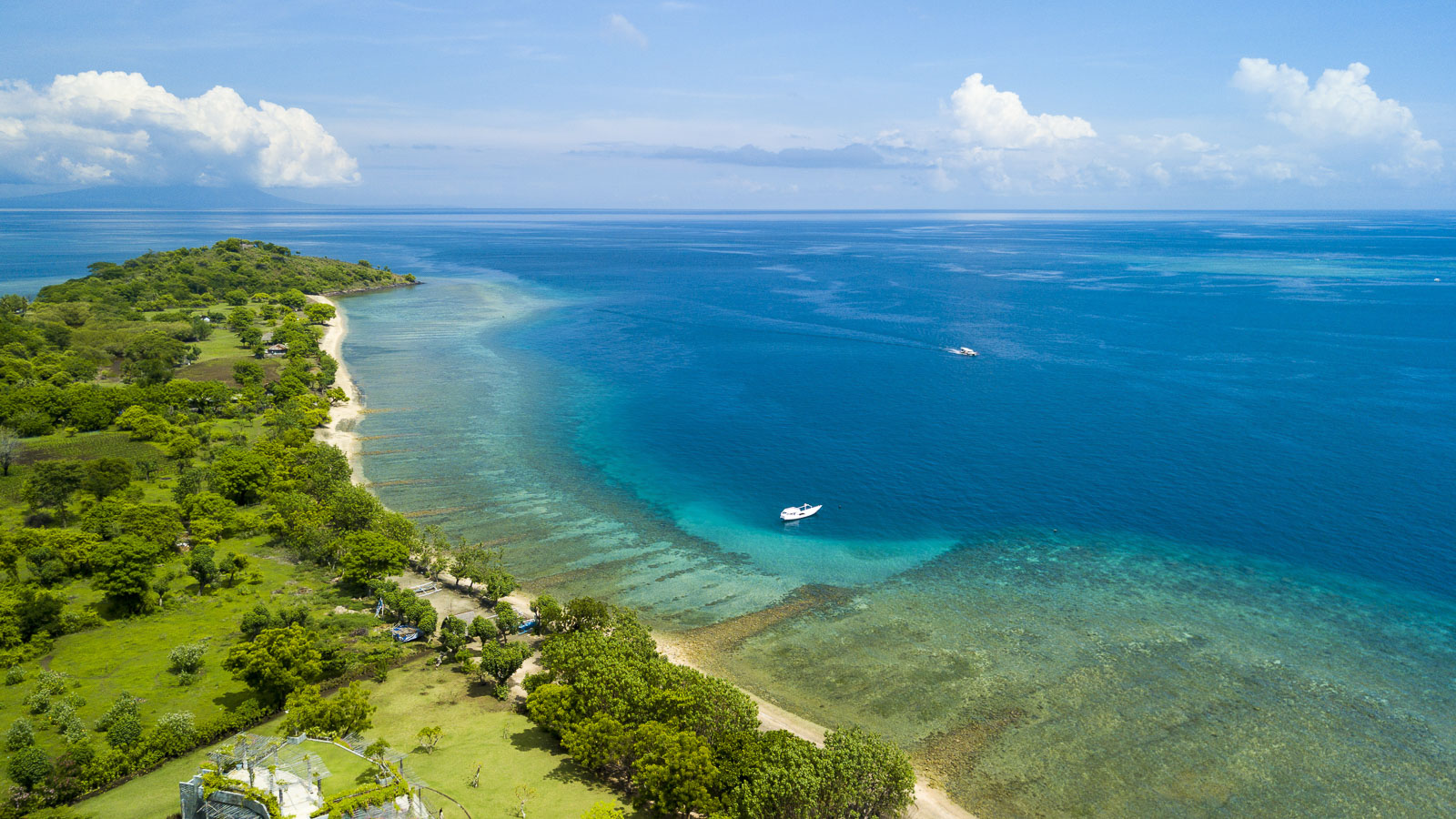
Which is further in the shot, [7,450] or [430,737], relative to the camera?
[7,450]

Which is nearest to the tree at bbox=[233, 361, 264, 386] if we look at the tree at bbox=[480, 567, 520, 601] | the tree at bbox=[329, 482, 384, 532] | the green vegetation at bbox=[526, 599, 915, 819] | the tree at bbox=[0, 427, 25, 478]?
the tree at bbox=[0, 427, 25, 478]

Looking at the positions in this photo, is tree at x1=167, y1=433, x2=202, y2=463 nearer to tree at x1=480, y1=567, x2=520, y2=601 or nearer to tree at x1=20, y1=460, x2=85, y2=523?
tree at x1=20, y1=460, x2=85, y2=523

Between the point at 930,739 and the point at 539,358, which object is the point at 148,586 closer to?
the point at 930,739

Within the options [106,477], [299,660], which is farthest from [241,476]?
[299,660]

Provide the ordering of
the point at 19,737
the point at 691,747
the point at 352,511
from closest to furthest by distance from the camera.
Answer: the point at 691,747
the point at 19,737
the point at 352,511

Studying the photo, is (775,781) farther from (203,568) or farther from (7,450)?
(7,450)

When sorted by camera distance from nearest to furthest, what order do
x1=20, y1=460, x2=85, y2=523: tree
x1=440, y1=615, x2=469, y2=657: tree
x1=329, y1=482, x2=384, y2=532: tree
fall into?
1. x1=440, y1=615, x2=469, y2=657: tree
2. x1=329, y1=482, x2=384, y2=532: tree
3. x1=20, y1=460, x2=85, y2=523: tree
